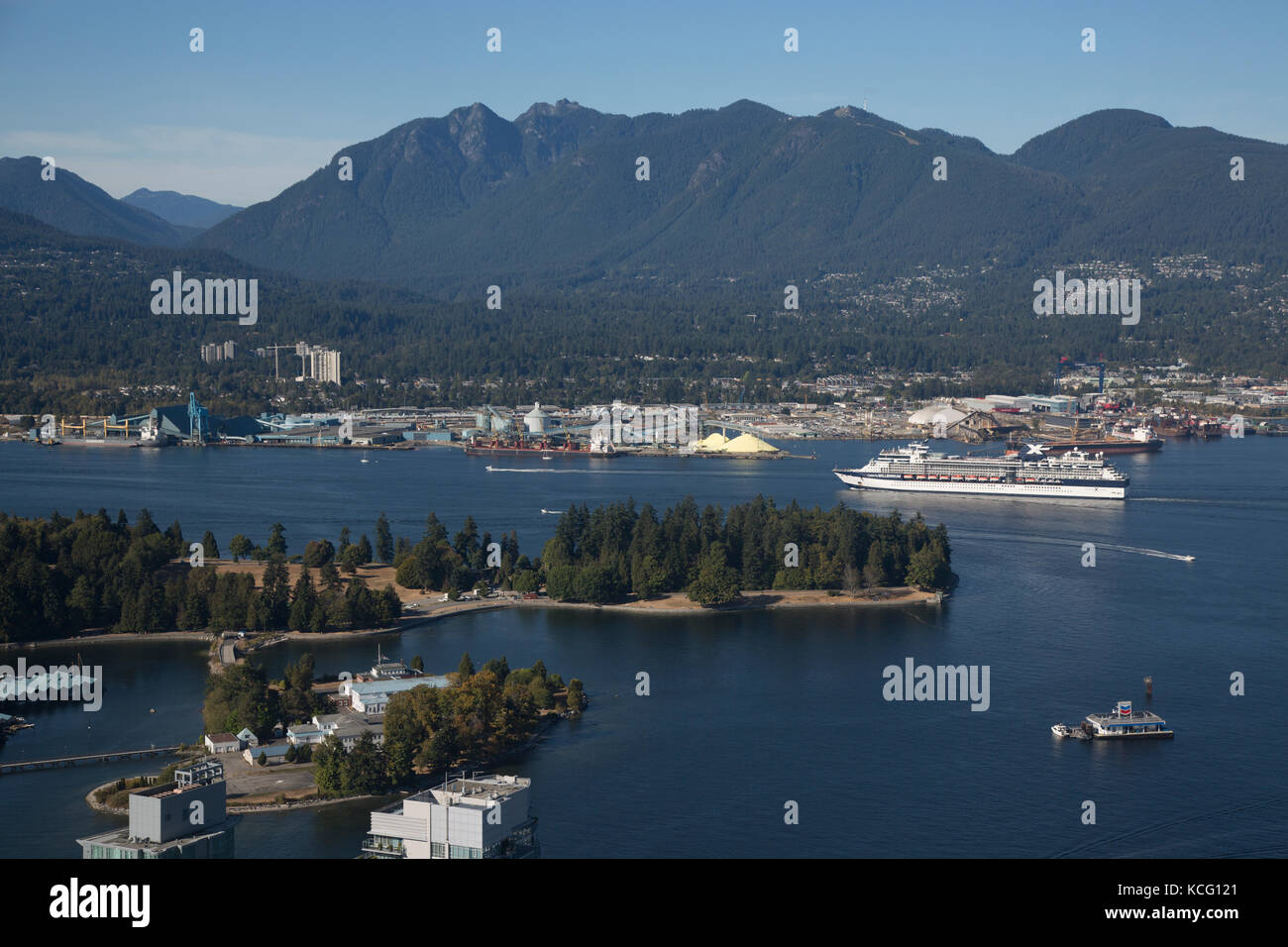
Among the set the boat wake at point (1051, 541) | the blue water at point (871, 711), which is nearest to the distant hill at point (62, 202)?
the blue water at point (871, 711)

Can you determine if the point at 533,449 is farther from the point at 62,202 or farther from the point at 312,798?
the point at 62,202

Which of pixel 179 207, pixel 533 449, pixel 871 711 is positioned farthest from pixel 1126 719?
pixel 179 207

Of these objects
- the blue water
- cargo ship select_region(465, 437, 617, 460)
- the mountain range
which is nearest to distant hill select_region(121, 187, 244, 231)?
the mountain range

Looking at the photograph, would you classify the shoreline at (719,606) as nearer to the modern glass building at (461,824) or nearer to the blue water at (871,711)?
the blue water at (871,711)

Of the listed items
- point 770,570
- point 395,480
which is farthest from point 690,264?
point 770,570

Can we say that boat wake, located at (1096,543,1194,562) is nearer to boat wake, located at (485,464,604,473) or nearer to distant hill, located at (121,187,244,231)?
boat wake, located at (485,464,604,473)

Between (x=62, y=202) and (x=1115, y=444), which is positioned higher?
(x=62, y=202)
